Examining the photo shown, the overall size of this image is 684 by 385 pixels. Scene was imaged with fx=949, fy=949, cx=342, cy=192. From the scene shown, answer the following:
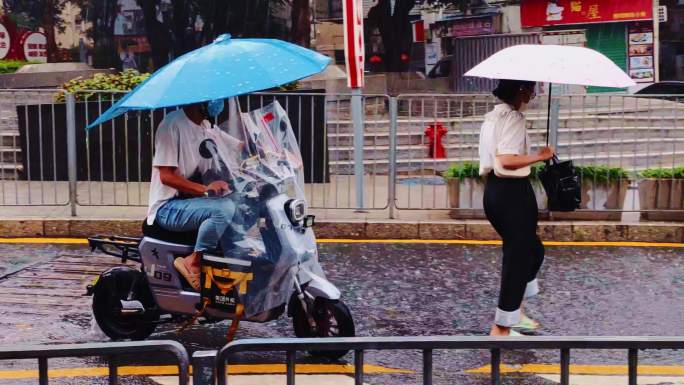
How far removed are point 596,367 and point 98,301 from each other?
2.84 m

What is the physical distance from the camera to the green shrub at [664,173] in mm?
9102

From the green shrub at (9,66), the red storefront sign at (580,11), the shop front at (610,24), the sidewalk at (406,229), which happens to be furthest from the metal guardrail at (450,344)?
the red storefront sign at (580,11)

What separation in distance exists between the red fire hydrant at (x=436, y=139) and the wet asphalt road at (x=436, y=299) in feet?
4.81

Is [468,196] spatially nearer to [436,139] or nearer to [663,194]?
[436,139]

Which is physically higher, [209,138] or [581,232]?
[209,138]

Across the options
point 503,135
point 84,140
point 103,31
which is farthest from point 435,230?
point 103,31

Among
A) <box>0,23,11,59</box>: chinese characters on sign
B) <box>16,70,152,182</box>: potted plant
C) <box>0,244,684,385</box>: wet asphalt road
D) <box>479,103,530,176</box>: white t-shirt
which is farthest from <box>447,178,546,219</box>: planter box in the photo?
<box>0,23,11,59</box>: chinese characters on sign

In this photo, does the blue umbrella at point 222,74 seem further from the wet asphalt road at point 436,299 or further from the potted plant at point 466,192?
the potted plant at point 466,192

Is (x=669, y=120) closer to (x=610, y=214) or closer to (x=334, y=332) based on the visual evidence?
(x=610, y=214)

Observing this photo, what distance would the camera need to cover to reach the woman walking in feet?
17.7

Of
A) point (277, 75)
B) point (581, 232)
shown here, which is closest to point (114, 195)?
point (581, 232)

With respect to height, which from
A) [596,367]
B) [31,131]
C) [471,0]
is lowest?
[596,367]

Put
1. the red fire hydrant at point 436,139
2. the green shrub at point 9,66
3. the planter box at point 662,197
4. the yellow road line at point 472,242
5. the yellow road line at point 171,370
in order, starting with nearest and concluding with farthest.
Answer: the yellow road line at point 171,370 < the yellow road line at point 472,242 < the planter box at point 662,197 < the red fire hydrant at point 436,139 < the green shrub at point 9,66

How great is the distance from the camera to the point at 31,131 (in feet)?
35.8
